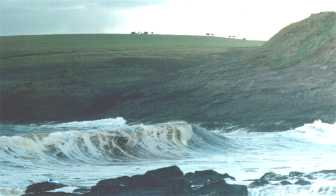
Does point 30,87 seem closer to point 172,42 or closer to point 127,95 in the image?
point 127,95

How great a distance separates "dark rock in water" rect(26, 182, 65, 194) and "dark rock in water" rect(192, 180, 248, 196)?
1.44m

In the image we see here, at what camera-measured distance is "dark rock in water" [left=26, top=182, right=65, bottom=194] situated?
8260 mm

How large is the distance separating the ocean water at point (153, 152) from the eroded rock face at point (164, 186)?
29cm

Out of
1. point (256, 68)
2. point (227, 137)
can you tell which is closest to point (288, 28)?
point (256, 68)

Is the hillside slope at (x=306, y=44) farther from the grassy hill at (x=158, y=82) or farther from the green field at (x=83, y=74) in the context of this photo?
the green field at (x=83, y=74)

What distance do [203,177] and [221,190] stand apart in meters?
0.44

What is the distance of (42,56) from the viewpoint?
12.2 metres

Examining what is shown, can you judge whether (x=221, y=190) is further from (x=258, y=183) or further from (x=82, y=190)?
(x=82, y=190)

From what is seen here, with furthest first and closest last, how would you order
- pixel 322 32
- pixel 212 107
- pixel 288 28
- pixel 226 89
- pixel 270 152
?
pixel 322 32 < pixel 288 28 < pixel 226 89 < pixel 212 107 < pixel 270 152

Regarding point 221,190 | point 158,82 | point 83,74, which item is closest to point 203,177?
point 221,190

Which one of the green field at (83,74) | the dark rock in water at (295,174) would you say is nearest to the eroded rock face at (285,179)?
the dark rock in water at (295,174)

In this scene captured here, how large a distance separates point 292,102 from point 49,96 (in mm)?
3873

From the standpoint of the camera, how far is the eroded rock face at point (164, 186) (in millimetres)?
8312

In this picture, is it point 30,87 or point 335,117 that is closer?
point 30,87
